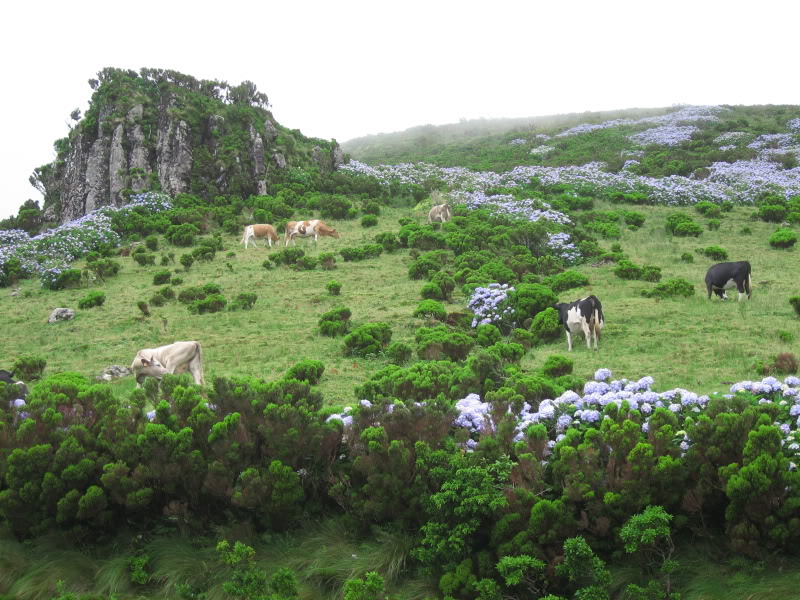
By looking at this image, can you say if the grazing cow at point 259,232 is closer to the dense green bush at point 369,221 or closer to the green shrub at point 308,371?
the dense green bush at point 369,221

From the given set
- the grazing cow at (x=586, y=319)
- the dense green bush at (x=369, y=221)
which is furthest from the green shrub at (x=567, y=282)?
the dense green bush at (x=369, y=221)

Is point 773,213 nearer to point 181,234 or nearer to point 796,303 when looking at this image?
point 796,303

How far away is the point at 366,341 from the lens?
47.9ft

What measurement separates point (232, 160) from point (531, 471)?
3686cm

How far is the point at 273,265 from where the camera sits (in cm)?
2570

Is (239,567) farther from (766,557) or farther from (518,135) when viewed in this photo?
(518,135)

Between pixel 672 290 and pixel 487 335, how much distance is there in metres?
6.31

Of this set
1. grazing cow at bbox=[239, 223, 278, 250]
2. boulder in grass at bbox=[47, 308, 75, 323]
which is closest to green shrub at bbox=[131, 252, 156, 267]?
grazing cow at bbox=[239, 223, 278, 250]

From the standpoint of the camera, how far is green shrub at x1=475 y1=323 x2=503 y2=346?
1485 centimetres

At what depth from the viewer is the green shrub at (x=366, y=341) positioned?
14.4 m

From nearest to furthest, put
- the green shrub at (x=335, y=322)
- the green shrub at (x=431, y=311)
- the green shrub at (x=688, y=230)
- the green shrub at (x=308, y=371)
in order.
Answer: the green shrub at (x=308, y=371) < the green shrub at (x=335, y=322) < the green shrub at (x=431, y=311) < the green shrub at (x=688, y=230)

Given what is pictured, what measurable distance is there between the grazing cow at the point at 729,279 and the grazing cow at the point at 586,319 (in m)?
5.04

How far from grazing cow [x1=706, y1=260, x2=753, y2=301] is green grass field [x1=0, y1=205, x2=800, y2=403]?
0.43 m

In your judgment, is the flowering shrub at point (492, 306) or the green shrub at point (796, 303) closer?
the green shrub at point (796, 303)
